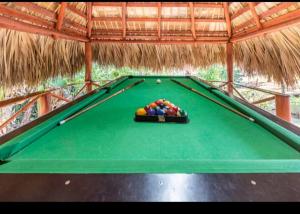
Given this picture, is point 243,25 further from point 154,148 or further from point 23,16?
point 154,148

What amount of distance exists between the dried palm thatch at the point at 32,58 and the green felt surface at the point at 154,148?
7.38 feet

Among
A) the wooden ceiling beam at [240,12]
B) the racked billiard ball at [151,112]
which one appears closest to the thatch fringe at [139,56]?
the wooden ceiling beam at [240,12]

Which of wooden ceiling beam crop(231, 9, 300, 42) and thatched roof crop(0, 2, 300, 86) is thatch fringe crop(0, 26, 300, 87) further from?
wooden ceiling beam crop(231, 9, 300, 42)

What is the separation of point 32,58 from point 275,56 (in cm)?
415

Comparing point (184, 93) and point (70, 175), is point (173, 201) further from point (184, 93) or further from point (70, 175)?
point (184, 93)

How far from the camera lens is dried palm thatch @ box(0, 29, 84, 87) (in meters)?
3.17

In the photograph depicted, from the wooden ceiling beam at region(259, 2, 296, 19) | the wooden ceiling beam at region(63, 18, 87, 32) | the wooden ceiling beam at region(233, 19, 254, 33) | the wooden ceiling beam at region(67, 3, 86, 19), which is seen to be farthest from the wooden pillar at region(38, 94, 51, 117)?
the wooden ceiling beam at region(233, 19, 254, 33)

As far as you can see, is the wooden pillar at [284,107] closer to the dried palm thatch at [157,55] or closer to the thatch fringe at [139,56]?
the thatch fringe at [139,56]

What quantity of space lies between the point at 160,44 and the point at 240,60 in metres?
1.81

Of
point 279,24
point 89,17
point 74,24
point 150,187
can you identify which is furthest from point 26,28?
point 279,24

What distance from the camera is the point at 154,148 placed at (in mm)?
1059

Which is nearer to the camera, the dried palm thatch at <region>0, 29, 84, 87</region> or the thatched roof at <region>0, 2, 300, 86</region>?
the dried palm thatch at <region>0, 29, 84, 87</region>

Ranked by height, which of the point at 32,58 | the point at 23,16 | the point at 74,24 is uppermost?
the point at 74,24
